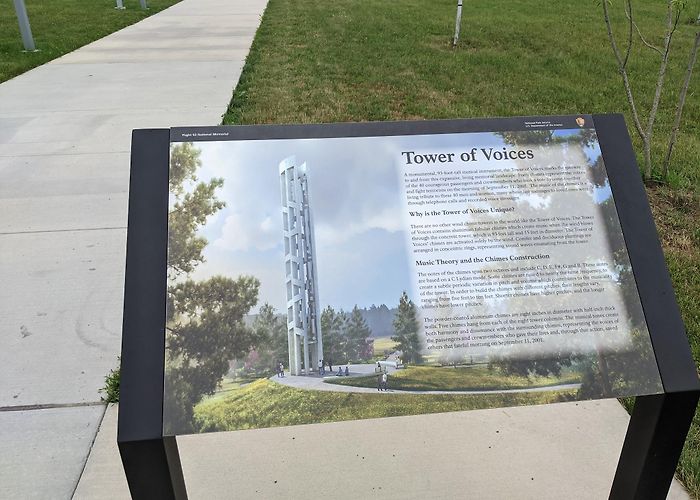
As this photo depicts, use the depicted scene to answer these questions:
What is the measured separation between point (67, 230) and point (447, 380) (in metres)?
3.38

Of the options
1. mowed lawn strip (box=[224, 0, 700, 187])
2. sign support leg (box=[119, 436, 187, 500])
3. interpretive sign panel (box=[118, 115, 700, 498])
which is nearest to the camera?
sign support leg (box=[119, 436, 187, 500])

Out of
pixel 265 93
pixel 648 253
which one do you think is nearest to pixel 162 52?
pixel 265 93

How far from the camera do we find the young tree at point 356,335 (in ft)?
5.57

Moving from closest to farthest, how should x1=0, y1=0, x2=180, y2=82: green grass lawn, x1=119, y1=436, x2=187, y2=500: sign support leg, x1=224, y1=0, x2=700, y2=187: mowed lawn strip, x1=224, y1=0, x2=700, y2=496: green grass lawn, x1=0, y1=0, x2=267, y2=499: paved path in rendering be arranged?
x1=119, y1=436, x2=187, y2=500: sign support leg
x1=0, y1=0, x2=267, y2=499: paved path in rendering
x1=224, y1=0, x2=700, y2=496: green grass lawn
x1=224, y1=0, x2=700, y2=187: mowed lawn strip
x1=0, y1=0, x2=180, y2=82: green grass lawn

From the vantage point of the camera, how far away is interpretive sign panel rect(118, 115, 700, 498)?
1623mm

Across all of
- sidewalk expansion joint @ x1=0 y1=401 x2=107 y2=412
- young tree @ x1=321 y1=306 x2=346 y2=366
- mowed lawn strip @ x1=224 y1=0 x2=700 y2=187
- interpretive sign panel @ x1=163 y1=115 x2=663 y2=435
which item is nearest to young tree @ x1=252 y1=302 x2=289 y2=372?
interpretive sign panel @ x1=163 y1=115 x2=663 y2=435

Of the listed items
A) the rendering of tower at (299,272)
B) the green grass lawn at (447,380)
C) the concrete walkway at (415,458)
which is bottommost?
Result: the concrete walkway at (415,458)

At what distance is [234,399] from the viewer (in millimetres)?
1589

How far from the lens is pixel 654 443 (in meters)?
1.79

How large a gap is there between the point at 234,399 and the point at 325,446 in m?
1.06

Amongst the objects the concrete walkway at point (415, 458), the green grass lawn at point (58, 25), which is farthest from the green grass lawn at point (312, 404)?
the green grass lawn at point (58, 25)

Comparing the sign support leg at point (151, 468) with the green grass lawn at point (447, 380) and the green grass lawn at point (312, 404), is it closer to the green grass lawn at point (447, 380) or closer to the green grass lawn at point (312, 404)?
the green grass lawn at point (312, 404)

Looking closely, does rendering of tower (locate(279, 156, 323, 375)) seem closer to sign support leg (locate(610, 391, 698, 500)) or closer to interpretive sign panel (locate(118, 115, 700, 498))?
interpretive sign panel (locate(118, 115, 700, 498))

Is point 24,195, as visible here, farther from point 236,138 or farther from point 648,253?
point 648,253
